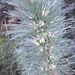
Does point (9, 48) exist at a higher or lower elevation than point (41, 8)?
lower

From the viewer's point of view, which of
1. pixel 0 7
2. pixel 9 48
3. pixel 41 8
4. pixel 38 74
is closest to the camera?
pixel 41 8

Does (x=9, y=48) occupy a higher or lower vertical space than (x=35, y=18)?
lower

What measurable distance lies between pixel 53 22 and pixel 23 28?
0.33ft

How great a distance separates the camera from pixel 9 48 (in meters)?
1.73

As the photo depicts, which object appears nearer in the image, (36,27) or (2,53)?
(36,27)

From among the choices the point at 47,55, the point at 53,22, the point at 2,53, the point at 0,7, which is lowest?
the point at 2,53

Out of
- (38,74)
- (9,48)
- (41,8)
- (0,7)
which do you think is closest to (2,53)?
(9,48)

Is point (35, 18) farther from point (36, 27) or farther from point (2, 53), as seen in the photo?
point (2, 53)

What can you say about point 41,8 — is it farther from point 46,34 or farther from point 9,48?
point 9,48

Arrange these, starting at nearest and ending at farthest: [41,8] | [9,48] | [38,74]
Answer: [41,8], [38,74], [9,48]

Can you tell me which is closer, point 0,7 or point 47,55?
point 47,55

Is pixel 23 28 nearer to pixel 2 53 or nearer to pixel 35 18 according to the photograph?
pixel 35 18

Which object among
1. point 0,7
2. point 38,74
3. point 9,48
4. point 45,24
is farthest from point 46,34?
point 0,7

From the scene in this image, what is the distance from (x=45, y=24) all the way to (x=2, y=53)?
1073 millimetres
